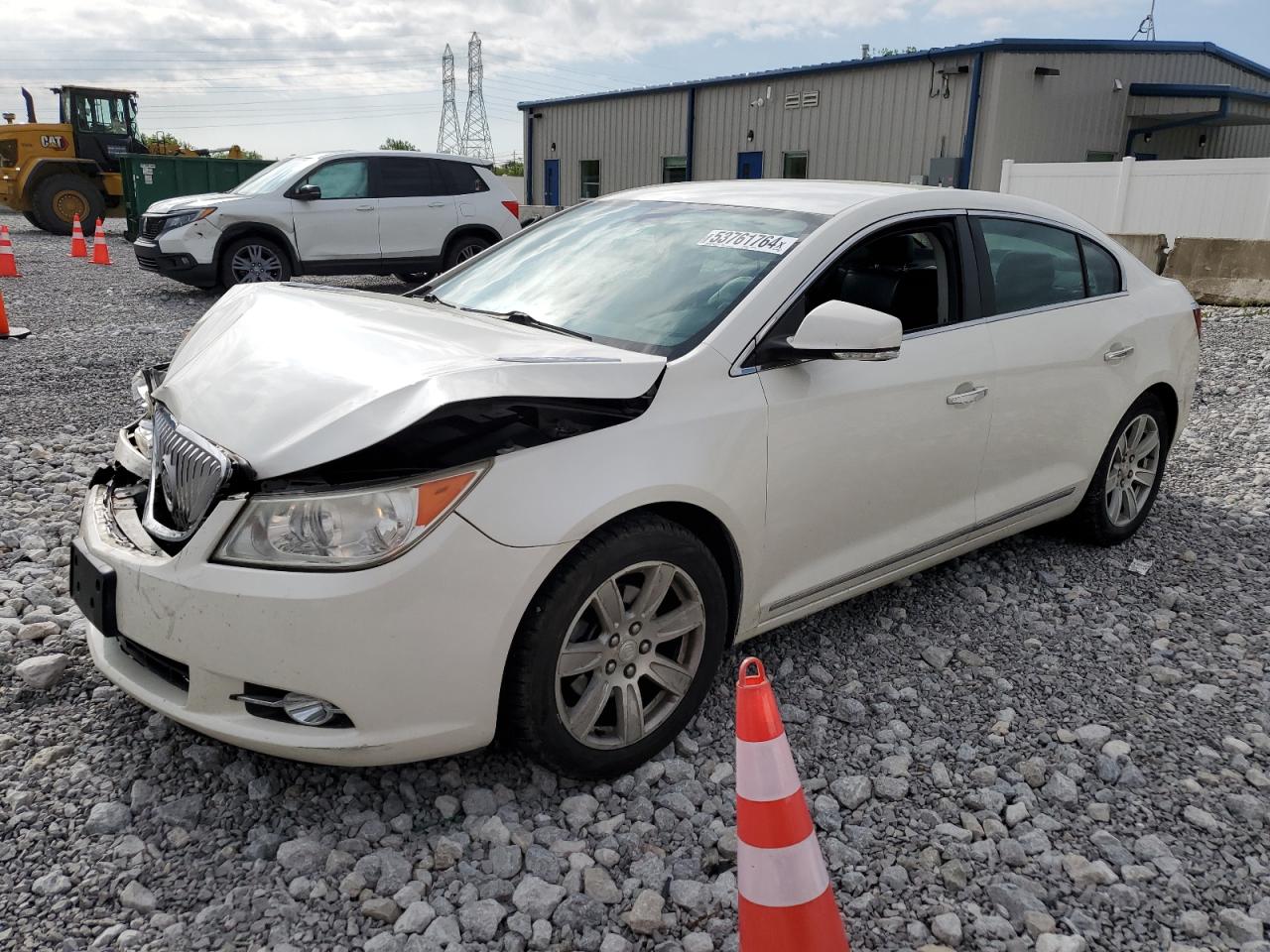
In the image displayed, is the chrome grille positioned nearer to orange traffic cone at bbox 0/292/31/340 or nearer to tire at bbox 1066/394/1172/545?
tire at bbox 1066/394/1172/545

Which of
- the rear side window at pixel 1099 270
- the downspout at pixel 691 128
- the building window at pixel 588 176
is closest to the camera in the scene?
the rear side window at pixel 1099 270

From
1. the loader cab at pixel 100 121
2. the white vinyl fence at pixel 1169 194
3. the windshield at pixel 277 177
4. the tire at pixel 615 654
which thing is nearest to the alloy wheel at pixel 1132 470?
the tire at pixel 615 654

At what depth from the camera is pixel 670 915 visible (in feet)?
7.73

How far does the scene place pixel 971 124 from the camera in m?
19.5

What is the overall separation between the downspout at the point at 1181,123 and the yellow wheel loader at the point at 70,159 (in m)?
21.5

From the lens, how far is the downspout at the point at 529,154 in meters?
31.0

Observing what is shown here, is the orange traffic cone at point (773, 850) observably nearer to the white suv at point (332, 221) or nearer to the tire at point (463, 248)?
the white suv at point (332, 221)

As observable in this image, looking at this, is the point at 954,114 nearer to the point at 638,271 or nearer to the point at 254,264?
the point at 254,264

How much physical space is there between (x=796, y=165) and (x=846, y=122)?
1.78m

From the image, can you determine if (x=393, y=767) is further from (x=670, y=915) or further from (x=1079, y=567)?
(x=1079, y=567)

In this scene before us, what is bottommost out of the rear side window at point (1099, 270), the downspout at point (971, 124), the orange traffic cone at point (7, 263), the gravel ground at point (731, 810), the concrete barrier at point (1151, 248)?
the gravel ground at point (731, 810)

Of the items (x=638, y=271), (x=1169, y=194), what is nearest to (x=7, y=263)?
(x=638, y=271)

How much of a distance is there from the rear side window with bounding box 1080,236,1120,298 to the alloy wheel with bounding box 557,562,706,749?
255 cm

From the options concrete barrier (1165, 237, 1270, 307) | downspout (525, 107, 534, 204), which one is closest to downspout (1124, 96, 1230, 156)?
concrete barrier (1165, 237, 1270, 307)
